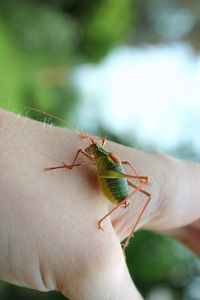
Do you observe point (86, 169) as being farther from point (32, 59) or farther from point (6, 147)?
point (32, 59)

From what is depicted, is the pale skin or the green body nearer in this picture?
the pale skin

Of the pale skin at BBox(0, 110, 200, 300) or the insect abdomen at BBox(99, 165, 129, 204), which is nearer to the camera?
the pale skin at BBox(0, 110, 200, 300)

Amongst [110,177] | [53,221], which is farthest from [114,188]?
[53,221]

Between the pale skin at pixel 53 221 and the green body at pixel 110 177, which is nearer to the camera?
the pale skin at pixel 53 221

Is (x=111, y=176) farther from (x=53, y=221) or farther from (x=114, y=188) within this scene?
(x=53, y=221)

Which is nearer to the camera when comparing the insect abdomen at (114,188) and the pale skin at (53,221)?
the pale skin at (53,221)
